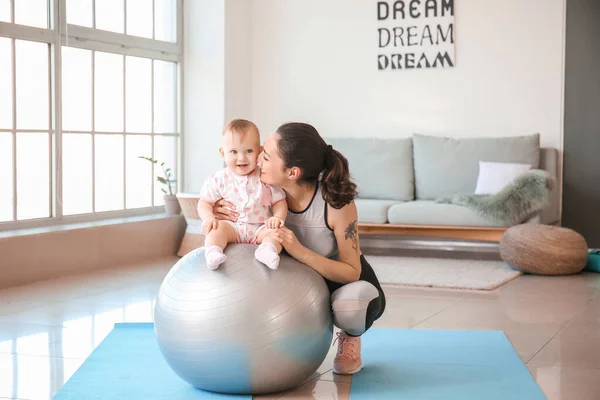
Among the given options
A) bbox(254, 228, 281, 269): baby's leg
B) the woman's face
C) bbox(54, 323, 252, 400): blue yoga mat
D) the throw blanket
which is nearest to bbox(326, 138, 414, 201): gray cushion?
the throw blanket

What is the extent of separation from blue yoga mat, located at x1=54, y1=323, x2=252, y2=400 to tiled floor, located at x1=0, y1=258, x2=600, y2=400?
0.07m

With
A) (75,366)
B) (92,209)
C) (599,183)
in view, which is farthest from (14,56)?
(599,183)

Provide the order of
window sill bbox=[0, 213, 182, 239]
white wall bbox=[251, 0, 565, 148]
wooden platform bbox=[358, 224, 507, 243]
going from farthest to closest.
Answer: white wall bbox=[251, 0, 565, 148]
wooden platform bbox=[358, 224, 507, 243]
window sill bbox=[0, 213, 182, 239]

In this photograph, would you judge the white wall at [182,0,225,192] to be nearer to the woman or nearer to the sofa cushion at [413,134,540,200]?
the sofa cushion at [413,134,540,200]

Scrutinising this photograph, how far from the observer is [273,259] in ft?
8.55

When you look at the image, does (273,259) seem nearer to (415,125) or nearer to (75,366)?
(75,366)

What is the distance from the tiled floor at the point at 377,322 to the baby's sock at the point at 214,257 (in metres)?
0.54

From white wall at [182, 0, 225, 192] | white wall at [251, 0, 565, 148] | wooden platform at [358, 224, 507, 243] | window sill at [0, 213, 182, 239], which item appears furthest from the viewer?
white wall at [182, 0, 225, 192]

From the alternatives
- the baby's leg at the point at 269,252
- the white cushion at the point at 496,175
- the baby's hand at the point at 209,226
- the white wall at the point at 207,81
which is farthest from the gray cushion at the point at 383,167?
the baby's leg at the point at 269,252

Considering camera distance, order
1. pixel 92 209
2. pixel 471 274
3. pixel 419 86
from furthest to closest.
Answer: pixel 419 86, pixel 92 209, pixel 471 274

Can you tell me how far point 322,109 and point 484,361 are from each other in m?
4.31

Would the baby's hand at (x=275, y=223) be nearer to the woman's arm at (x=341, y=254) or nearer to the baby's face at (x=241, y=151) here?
the woman's arm at (x=341, y=254)

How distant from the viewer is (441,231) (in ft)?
19.6

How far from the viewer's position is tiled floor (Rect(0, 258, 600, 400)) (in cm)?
292
